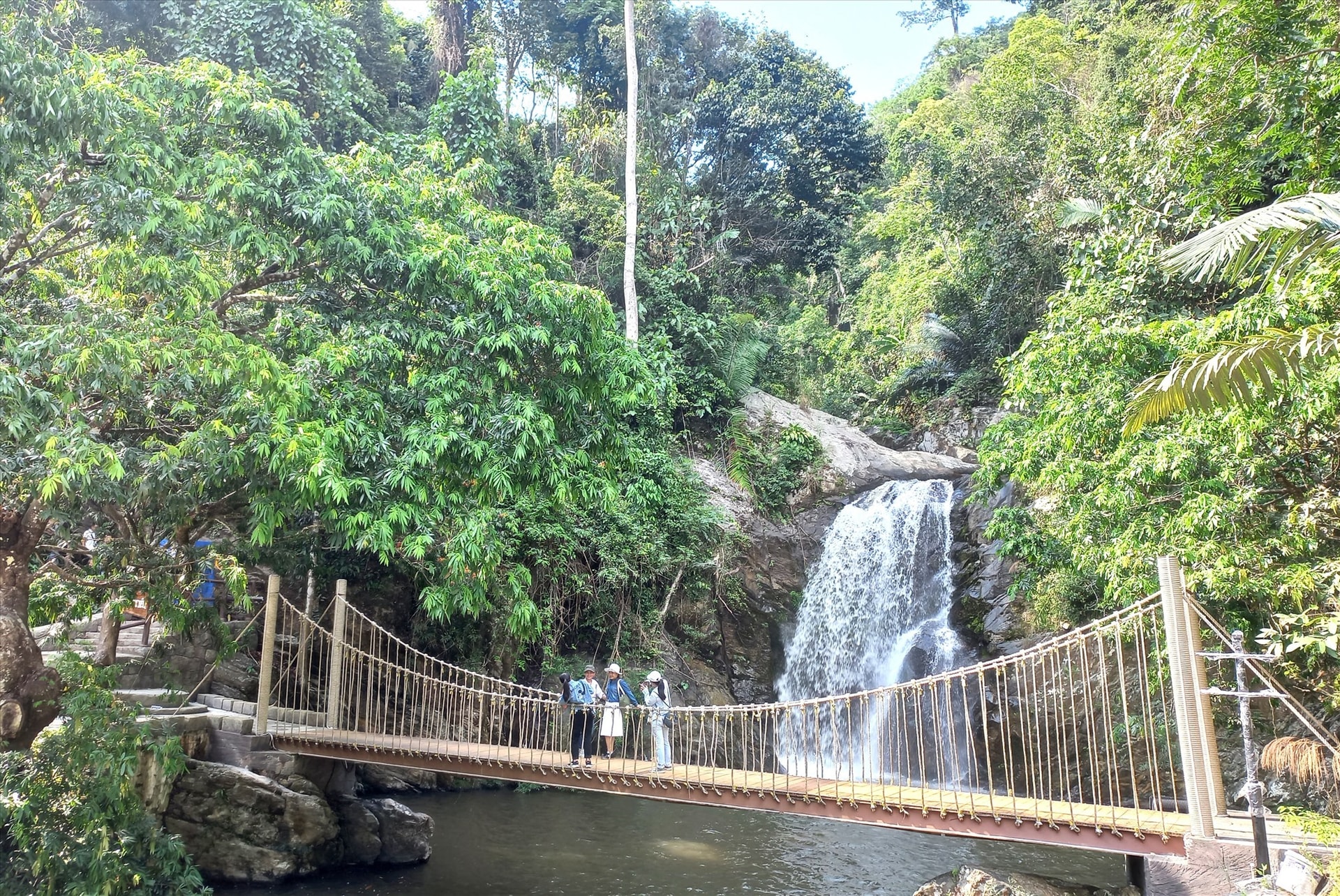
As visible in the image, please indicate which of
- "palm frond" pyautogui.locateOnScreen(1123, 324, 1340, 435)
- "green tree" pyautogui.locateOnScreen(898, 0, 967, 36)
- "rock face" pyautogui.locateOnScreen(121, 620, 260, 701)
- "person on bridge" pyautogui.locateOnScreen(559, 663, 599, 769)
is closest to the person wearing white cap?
"person on bridge" pyautogui.locateOnScreen(559, 663, 599, 769)

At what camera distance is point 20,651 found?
640 cm

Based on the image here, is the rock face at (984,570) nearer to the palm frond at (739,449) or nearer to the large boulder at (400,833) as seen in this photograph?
the palm frond at (739,449)

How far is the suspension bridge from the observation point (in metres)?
5.01

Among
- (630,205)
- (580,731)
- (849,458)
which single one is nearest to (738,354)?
(849,458)

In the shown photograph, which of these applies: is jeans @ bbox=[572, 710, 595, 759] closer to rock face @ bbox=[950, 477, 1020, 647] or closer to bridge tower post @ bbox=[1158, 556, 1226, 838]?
bridge tower post @ bbox=[1158, 556, 1226, 838]

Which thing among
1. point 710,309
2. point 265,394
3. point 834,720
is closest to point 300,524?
point 265,394

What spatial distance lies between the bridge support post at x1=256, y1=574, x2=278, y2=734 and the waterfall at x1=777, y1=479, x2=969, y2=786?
713 cm

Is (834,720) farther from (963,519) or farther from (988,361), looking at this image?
(988,361)

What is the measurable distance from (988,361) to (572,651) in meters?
11.1

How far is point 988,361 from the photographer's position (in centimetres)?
1916

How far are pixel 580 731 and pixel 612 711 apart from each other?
0.35 meters

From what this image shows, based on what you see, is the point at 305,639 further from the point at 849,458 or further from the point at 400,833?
the point at 849,458

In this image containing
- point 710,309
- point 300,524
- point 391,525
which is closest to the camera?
point 391,525

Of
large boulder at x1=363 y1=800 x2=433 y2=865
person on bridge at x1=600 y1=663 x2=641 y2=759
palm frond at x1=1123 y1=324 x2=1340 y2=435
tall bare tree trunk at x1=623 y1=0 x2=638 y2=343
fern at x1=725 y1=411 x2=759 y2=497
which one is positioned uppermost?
tall bare tree trunk at x1=623 y1=0 x2=638 y2=343
